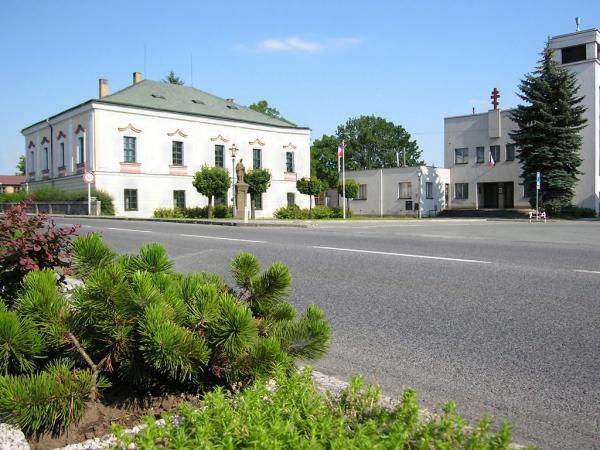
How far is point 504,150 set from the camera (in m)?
50.4

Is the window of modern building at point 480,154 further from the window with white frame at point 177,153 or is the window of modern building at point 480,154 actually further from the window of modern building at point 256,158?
the window with white frame at point 177,153

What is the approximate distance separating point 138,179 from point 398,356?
42.2 metres

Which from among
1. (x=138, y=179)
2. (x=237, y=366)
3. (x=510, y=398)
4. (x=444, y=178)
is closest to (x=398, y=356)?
(x=510, y=398)

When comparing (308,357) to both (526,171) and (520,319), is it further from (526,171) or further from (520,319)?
(526,171)

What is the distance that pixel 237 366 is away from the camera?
116 inches

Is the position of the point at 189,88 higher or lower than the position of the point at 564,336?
higher

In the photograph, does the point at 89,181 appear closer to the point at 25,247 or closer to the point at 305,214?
the point at 305,214

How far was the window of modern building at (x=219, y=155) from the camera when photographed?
1969 inches

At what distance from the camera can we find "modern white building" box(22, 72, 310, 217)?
42.8m

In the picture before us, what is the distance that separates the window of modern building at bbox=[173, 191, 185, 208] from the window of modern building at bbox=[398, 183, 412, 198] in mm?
19874

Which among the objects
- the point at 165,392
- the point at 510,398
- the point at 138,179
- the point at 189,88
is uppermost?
the point at 189,88

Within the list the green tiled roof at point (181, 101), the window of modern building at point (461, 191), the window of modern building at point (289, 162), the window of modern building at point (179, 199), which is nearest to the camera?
the green tiled roof at point (181, 101)

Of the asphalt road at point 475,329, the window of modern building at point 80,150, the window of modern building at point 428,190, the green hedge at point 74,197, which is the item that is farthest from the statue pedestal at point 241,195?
the asphalt road at point 475,329

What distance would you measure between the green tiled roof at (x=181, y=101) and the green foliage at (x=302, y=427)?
4337cm
